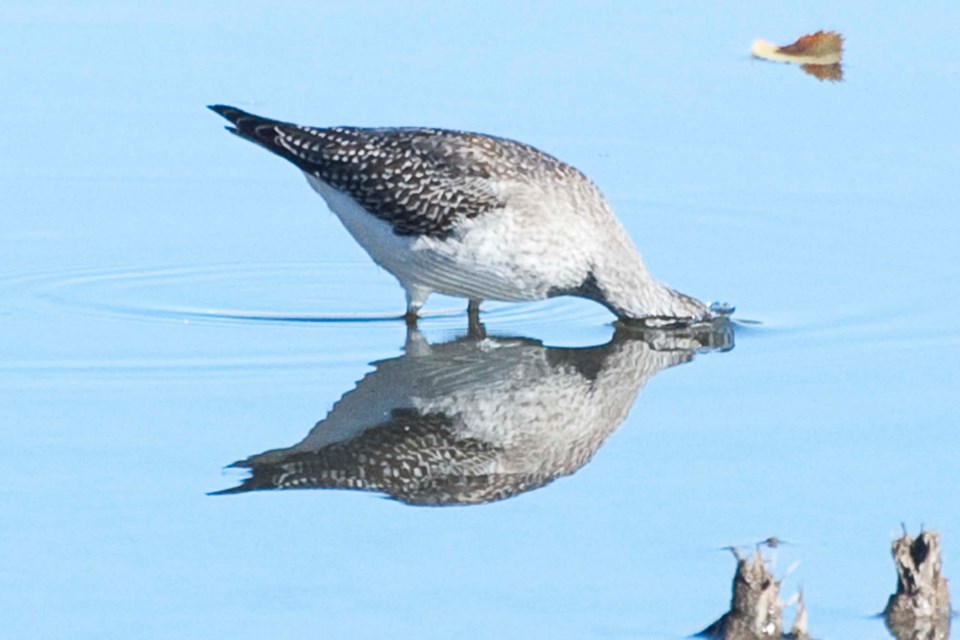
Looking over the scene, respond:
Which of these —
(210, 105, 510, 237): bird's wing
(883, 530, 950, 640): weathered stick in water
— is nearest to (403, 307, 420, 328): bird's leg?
(210, 105, 510, 237): bird's wing

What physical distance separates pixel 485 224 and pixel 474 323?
63 centimetres

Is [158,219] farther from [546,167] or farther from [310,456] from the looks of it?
[310,456]

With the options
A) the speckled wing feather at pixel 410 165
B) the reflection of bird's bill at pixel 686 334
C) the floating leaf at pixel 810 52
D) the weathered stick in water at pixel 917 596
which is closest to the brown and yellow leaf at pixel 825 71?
the floating leaf at pixel 810 52

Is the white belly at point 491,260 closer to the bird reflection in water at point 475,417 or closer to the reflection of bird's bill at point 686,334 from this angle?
the bird reflection in water at point 475,417

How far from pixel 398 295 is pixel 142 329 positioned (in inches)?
64.7

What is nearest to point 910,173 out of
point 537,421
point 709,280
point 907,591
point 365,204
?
point 709,280

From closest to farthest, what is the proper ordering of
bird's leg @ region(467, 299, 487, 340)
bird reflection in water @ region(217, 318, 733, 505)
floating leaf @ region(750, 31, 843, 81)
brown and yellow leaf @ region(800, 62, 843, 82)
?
bird reflection in water @ region(217, 318, 733, 505) < bird's leg @ region(467, 299, 487, 340) < brown and yellow leaf @ region(800, 62, 843, 82) < floating leaf @ region(750, 31, 843, 81)

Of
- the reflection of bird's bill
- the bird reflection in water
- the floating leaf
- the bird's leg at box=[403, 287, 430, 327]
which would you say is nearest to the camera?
the bird reflection in water

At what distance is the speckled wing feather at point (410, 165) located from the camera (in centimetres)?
1137

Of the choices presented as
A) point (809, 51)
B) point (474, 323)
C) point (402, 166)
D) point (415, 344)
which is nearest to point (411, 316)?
point (474, 323)

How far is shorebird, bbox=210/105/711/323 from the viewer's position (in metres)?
11.2

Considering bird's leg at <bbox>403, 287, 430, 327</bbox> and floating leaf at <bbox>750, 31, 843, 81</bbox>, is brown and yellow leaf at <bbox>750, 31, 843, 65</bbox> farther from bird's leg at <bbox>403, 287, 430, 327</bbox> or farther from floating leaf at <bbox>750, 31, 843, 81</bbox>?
bird's leg at <bbox>403, 287, 430, 327</bbox>

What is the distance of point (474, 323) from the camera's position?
1161 cm

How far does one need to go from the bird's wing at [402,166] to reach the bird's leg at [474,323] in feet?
1.79
